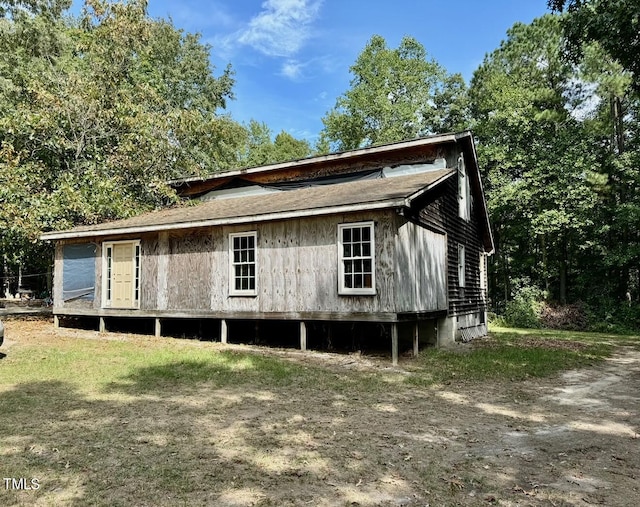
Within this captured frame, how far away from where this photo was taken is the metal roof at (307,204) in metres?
10.9

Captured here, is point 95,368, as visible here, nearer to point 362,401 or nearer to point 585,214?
point 362,401

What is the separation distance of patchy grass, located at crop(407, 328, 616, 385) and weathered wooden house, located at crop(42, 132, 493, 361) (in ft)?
3.25

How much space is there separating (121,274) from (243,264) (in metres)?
4.80

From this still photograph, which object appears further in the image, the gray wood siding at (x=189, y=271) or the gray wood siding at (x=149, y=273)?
the gray wood siding at (x=149, y=273)

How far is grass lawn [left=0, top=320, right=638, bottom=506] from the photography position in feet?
13.4

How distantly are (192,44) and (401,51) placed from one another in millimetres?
17080

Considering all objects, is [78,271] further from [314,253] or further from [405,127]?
[405,127]

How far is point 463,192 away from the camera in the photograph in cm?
1681

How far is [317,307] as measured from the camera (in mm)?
11836

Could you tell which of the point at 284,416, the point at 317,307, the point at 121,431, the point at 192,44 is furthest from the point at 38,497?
the point at 192,44

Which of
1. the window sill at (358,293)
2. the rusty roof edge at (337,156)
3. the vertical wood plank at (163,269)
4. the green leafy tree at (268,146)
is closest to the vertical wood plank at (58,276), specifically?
the vertical wood plank at (163,269)

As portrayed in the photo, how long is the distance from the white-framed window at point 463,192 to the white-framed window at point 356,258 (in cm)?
603

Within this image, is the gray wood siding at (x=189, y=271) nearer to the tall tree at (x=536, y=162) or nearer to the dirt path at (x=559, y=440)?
the dirt path at (x=559, y=440)

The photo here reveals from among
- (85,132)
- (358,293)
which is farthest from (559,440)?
(85,132)
